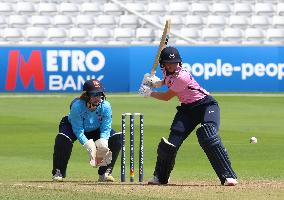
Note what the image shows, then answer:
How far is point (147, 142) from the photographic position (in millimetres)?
17578

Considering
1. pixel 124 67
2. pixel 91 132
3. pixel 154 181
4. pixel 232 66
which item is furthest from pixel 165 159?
pixel 232 66

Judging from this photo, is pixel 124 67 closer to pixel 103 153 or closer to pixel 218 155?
pixel 103 153

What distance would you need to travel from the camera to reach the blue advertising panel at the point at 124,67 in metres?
30.4

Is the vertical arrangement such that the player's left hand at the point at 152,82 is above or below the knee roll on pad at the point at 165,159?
→ above

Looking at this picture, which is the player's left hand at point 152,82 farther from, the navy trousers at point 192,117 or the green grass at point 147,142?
the green grass at point 147,142

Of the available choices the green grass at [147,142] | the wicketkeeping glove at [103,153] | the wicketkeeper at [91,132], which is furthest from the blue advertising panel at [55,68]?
the wicketkeeping glove at [103,153]

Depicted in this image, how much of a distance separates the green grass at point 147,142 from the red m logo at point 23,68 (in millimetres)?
1181

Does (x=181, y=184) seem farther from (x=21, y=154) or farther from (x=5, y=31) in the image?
(x=5, y=31)

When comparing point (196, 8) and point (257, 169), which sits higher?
point (196, 8)

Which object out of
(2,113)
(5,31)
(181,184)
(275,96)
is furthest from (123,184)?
(5,31)

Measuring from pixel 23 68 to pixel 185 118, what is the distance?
756 inches

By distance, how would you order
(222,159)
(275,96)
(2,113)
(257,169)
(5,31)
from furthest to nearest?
(5,31) < (275,96) < (2,113) < (257,169) < (222,159)

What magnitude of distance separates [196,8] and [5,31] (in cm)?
685

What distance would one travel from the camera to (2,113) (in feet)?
77.5
